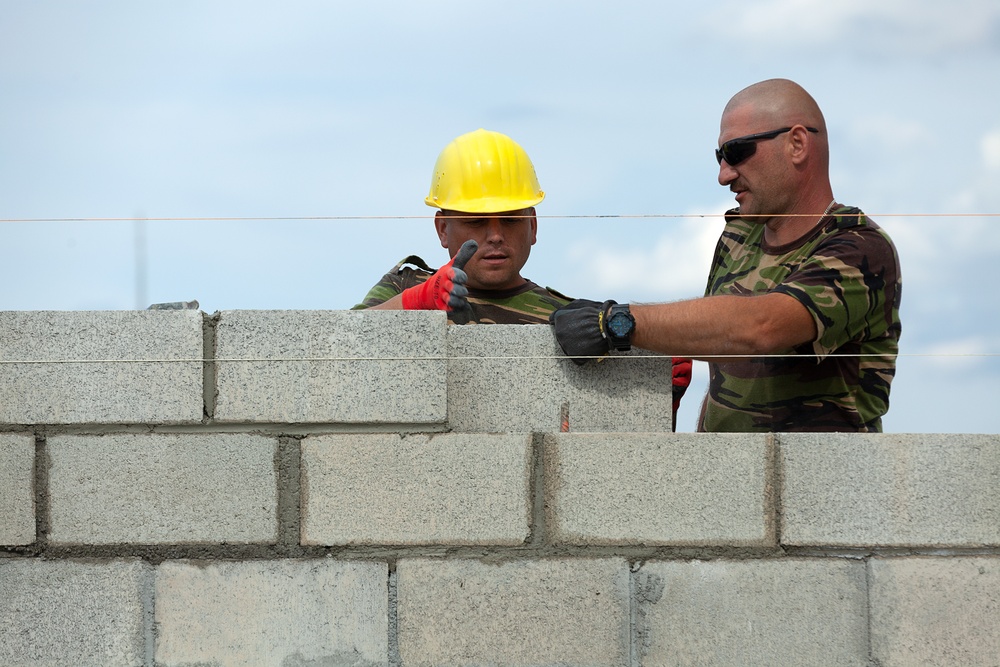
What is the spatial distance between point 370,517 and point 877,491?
1.47 m

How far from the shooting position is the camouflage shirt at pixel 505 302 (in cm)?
454

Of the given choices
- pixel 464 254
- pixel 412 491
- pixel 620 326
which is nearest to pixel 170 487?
pixel 412 491

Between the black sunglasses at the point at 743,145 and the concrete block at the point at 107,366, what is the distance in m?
1.83

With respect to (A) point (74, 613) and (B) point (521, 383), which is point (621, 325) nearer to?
(B) point (521, 383)

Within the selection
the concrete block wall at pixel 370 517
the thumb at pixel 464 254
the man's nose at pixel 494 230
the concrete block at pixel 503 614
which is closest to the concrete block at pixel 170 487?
the concrete block wall at pixel 370 517

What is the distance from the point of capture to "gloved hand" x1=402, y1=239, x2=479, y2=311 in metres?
3.69

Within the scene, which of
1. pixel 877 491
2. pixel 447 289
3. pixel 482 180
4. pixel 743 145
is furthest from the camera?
pixel 482 180

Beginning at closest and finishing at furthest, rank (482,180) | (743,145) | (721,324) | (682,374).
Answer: (721,324) → (682,374) → (743,145) → (482,180)

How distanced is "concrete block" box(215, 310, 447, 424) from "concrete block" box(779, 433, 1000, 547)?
3.52 ft

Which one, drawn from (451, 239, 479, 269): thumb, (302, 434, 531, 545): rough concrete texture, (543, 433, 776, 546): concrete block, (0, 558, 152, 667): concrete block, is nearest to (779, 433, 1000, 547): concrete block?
(543, 433, 776, 546): concrete block

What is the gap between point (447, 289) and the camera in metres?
3.71

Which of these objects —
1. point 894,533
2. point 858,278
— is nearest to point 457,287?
point 858,278

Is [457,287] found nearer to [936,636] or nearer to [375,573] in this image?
[375,573]

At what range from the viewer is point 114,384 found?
343 cm
